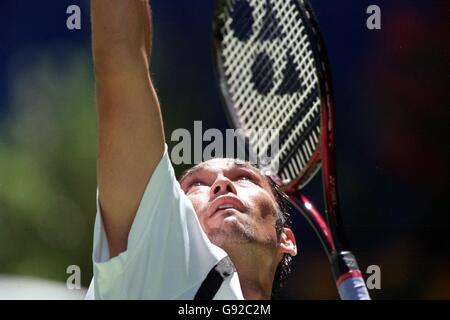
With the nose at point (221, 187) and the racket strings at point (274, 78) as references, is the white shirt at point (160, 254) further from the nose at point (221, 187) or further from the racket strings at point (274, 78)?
the racket strings at point (274, 78)

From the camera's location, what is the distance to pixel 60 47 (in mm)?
4383

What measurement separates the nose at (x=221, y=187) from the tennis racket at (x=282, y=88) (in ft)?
2.12

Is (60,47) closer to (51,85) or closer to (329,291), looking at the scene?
(51,85)

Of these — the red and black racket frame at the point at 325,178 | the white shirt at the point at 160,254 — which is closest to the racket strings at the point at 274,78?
the red and black racket frame at the point at 325,178

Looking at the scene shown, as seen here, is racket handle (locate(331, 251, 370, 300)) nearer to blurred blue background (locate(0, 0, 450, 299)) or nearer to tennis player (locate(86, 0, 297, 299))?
tennis player (locate(86, 0, 297, 299))

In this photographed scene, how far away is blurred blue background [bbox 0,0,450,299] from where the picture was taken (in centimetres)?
427

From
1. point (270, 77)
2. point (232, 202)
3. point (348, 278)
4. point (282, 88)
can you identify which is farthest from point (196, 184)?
point (270, 77)

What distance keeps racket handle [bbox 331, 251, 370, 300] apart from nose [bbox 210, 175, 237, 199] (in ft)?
1.71

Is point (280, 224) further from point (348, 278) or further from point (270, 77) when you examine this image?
point (270, 77)

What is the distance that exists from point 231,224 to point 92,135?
2095 mm

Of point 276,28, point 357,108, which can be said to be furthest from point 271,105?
point 357,108

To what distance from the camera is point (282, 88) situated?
12.4 ft

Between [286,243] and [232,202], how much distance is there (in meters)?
0.37

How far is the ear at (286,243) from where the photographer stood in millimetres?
2736
